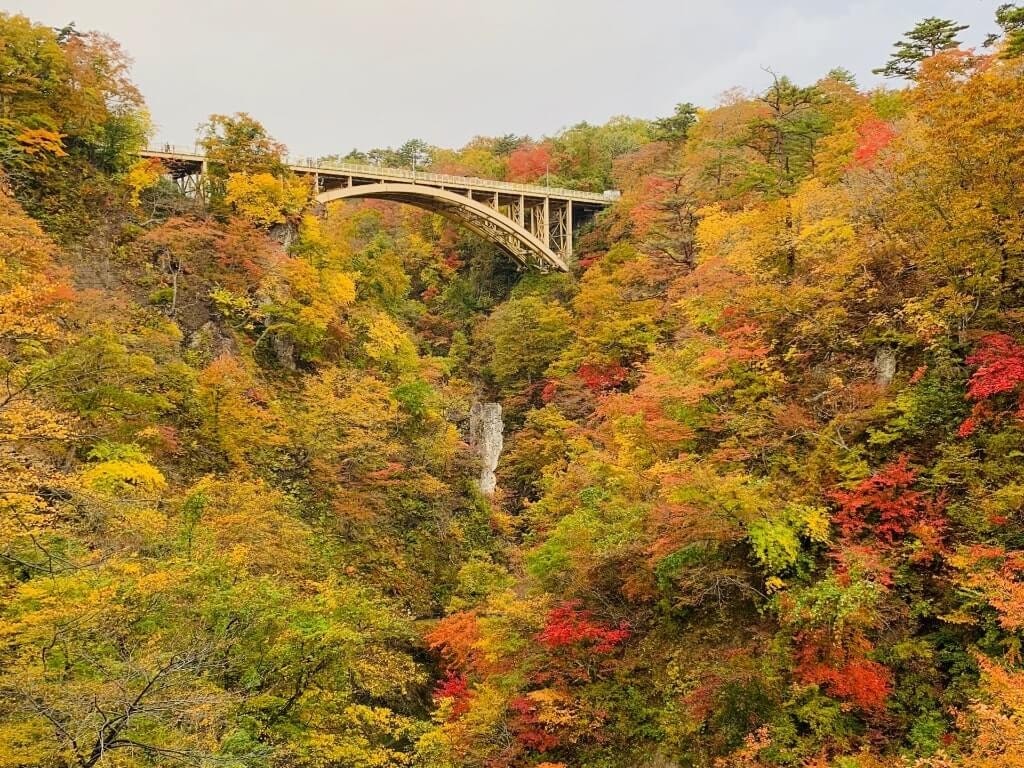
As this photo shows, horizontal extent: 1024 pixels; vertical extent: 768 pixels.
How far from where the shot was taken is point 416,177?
28.9 metres

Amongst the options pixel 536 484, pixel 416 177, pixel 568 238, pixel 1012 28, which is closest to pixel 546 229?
pixel 568 238

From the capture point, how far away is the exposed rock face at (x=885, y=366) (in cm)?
1046

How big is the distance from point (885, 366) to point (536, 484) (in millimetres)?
11319

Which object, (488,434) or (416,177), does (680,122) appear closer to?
(416,177)

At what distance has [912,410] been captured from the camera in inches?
367

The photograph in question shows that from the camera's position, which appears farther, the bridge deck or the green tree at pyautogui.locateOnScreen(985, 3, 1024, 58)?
the bridge deck

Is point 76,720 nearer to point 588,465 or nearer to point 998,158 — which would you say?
point 588,465

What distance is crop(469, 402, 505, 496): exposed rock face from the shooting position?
23328mm

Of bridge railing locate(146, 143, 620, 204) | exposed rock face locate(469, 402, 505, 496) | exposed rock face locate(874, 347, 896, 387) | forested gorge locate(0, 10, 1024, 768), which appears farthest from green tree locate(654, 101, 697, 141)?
exposed rock face locate(874, 347, 896, 387)

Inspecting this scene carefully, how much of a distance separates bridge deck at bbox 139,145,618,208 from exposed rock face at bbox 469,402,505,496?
1123cm

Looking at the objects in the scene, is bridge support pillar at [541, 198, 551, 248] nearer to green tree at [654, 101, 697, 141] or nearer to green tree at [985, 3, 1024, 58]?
green tree at [654, 101, 697, 141]

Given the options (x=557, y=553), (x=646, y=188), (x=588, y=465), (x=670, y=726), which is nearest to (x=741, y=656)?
(x=670, y=726)

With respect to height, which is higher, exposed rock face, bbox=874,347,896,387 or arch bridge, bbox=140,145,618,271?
arch bridge, bbox=140,145,618,271

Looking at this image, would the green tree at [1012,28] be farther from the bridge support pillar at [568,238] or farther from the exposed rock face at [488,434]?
the bridge support pillar at [568,238]
